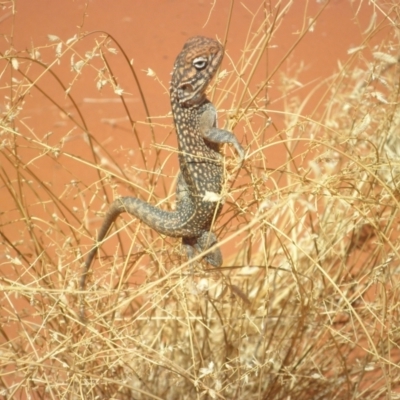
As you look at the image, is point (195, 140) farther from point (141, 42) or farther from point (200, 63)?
point (141, 42)

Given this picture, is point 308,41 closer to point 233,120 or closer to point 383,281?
point 233,120

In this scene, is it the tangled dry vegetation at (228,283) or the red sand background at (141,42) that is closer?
the tangled dry vegetation at (228,283)

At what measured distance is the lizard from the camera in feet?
3.54

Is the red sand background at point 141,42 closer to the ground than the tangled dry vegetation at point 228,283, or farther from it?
farther from it

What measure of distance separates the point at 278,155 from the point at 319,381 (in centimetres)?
98

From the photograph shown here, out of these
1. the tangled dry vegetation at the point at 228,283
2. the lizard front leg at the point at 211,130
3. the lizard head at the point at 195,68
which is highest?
the lizard head at the point at 195,68

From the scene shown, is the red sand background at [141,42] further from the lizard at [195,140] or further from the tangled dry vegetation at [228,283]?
the lizard at [195,140]

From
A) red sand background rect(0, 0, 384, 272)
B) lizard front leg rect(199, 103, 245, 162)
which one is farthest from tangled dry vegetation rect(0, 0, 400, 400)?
red sand background rect(0, 0, 384, 272)

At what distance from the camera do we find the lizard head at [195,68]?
3.53 feet

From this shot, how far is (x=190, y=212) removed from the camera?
1.12 m

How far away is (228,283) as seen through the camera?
1355mm

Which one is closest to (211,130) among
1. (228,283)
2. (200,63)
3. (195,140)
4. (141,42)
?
(195,140)

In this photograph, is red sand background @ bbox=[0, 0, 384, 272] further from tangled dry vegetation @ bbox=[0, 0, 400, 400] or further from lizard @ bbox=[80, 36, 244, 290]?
lizard @ bbox=[80, 36, 244, 290]

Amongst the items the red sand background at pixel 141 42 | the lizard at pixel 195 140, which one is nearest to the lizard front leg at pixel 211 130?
the lizard at pixel 195 140
